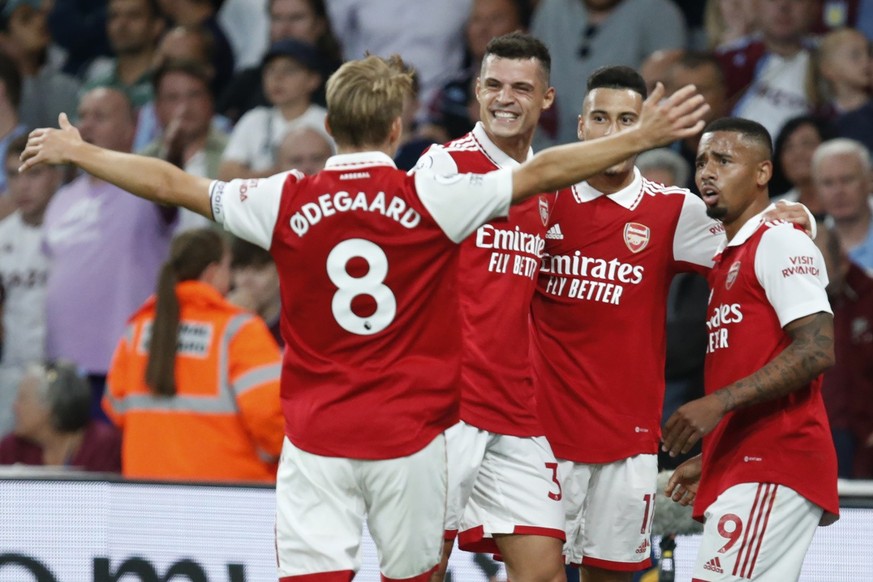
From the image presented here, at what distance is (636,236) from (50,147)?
2.20m

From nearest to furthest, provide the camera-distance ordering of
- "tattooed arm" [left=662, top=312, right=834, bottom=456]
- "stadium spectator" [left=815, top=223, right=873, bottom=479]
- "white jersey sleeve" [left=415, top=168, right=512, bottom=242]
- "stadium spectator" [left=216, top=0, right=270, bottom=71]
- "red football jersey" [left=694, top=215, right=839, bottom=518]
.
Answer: "white jersey sleeve" [left=415, top=168, right=512, bottom=242], "tattooed arm" [left=662, top=312, right=834, bottom=456], "red football jersey" [left=694, top=215, right=839, bottom=518], "stadium spectator" [left=815, top=223, right=873, bottom=479], "stadium spectator" [left=216, top=0, right=270, bottom=71]

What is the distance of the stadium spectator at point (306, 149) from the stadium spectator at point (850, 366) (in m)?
3.14

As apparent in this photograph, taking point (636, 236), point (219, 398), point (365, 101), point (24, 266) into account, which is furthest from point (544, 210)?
point (24, 266)

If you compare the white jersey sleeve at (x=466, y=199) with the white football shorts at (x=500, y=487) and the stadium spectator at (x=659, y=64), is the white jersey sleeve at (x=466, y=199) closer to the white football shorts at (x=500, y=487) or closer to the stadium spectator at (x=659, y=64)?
the white football shorts at (x=500, y=487)

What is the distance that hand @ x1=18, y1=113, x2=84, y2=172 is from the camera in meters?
4.73

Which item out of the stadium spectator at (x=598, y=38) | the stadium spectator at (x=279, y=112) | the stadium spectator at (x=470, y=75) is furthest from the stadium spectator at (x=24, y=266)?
the stadium spectator at (x=598, y=38)

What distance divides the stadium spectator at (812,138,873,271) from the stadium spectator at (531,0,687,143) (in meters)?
1.53

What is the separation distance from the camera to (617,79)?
223 inches

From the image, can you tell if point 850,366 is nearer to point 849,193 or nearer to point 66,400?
point 849,193

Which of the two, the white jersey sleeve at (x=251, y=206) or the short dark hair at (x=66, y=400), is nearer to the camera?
the white jersey sleeve at (x=251, y=206)

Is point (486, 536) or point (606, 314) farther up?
point (606, 314)

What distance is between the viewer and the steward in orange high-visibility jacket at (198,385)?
6875 mm

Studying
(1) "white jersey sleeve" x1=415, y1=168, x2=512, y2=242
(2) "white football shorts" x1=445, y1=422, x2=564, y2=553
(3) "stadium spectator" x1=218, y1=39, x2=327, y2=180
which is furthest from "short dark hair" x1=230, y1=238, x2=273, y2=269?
(1) "white jersey sleeve" x1=415, y1=168, x2=512, y2=242

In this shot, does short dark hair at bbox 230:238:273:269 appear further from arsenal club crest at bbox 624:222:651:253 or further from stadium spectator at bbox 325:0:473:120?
arsenal club crest at bbox 624:222:651:253
